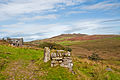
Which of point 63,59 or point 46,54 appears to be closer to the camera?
point 63,59

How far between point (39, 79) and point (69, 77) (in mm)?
2202

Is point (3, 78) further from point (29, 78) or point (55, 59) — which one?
point (55, 59)

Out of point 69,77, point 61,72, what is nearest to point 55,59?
point 61,72

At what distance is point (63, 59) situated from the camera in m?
9.92

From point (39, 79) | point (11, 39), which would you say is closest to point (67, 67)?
point (39, 79)

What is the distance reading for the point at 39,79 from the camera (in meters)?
8.10

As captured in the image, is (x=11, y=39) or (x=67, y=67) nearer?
(x=67, y=67)

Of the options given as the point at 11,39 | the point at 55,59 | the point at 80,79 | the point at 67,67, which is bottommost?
the point at 80,79

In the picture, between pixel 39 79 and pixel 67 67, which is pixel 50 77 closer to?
pixel 39 79

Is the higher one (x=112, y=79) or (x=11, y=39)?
(x=11, y=39)

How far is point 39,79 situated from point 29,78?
2.57ft

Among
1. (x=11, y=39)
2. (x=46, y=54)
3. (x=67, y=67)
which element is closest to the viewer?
(x=67, y=67)

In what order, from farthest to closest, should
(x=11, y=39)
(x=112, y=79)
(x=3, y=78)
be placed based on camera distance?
(x=11, y=39), (x=112, y=79), (x=3, y=78)

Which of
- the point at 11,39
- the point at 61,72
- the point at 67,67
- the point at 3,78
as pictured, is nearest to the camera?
the point at 3,78
